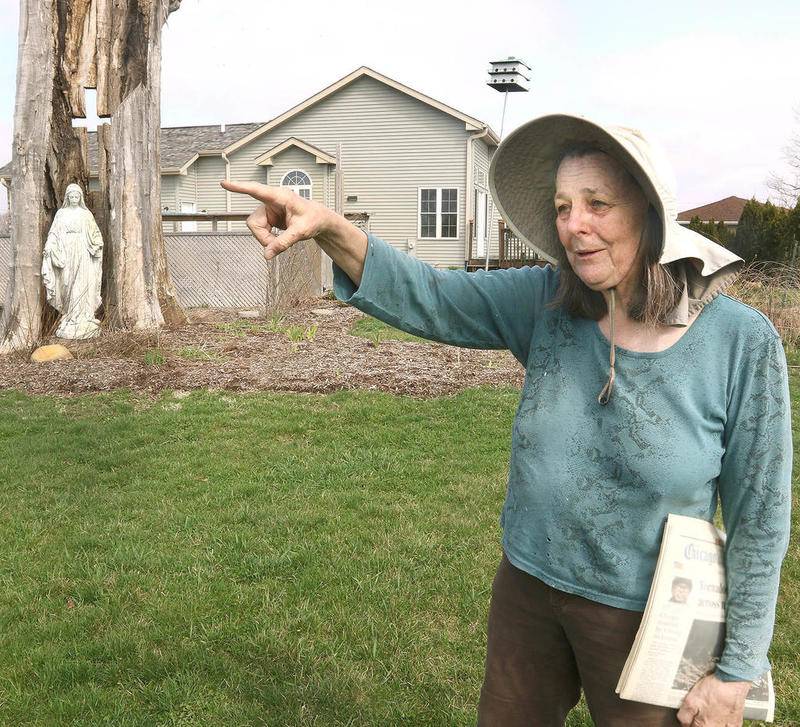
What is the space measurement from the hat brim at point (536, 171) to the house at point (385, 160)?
2283 cm

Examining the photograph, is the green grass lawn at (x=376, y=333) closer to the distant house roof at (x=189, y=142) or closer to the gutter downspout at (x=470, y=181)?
the gutter downspout at (x=470, y=181)

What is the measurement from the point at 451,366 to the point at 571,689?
702 cm

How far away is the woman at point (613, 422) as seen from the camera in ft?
5.47

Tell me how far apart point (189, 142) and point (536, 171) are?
2837 cm

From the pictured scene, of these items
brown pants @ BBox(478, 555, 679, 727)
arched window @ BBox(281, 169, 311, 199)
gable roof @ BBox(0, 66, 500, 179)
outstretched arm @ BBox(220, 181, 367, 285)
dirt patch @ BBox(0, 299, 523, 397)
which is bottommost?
dirt patch @ BBox(0, 299, 523, 397)

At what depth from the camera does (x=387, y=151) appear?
83.6 ft

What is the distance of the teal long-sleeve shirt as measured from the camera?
166 cm

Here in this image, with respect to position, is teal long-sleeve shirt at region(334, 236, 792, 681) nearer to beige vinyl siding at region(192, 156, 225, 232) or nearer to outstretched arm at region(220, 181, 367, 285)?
outstretched arm at region(220, 181, 367, 285)

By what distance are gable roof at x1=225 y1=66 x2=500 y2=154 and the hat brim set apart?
75.7 feet

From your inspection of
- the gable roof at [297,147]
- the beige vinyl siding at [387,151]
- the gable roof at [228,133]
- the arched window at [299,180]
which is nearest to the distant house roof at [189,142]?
the gable roof at [228,133]

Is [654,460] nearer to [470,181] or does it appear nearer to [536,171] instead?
[536,171]

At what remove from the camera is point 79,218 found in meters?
10.5

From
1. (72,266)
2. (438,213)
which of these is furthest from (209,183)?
(72,266)

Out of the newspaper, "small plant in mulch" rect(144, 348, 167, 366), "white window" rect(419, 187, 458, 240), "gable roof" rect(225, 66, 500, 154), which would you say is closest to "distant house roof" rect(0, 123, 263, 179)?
"gable roof" rect(225, 66, 500, 154)
